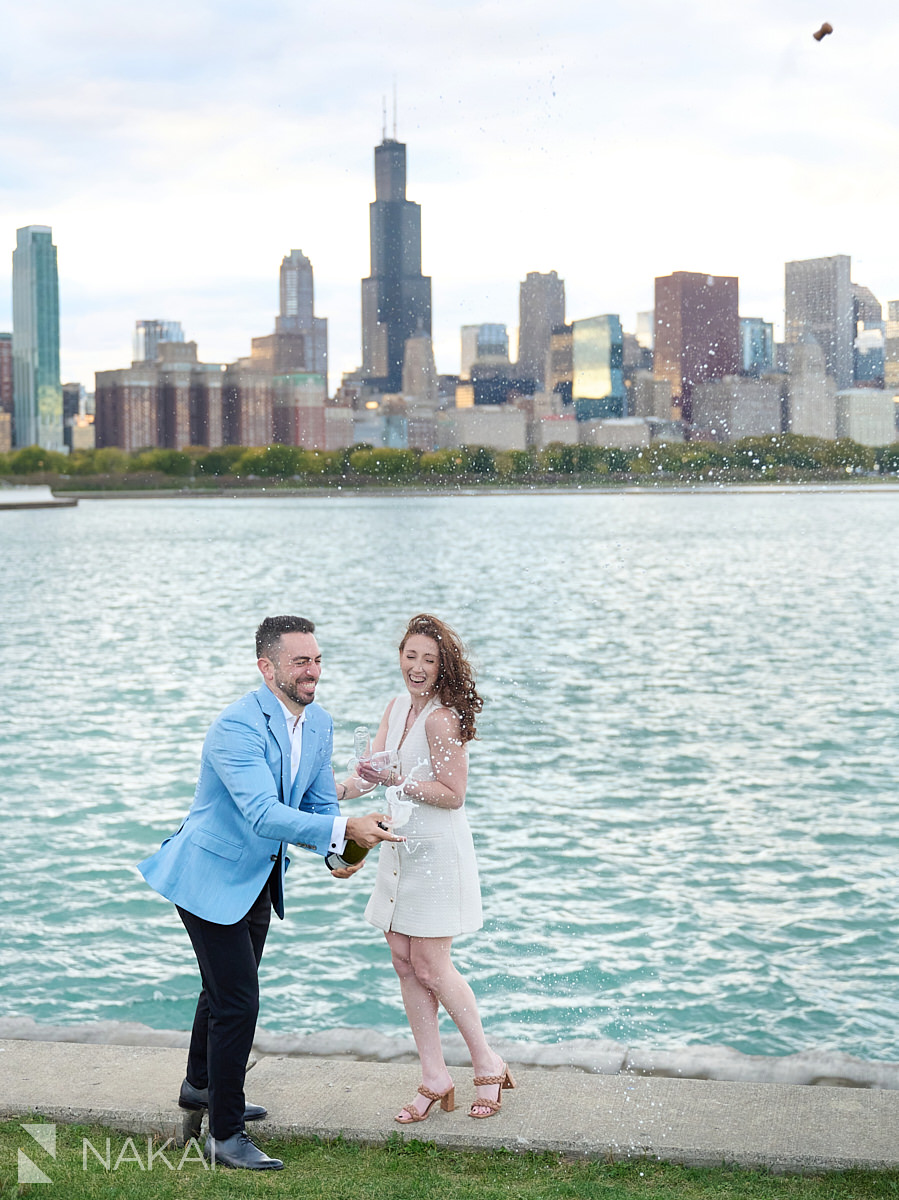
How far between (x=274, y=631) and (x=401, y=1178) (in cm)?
185

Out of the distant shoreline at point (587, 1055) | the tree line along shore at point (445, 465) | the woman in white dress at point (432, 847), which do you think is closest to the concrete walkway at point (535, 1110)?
the woman in white dress at point (432, 847)

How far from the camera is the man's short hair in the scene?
4.59 meters

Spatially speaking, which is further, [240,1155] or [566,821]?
[566,821]

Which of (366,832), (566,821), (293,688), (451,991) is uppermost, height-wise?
(293,688)

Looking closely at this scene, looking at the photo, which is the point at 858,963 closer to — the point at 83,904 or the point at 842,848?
the point at 842,848

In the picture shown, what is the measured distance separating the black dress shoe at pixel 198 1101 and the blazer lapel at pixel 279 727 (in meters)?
1.14

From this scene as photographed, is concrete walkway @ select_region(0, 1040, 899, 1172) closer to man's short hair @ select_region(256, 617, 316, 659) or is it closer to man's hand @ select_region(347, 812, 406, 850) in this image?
man's hand @ select_region(347, 812, 406, 850)

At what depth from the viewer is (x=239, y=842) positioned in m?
4.60

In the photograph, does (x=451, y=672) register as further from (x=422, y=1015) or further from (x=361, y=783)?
(x=422, y=1015)

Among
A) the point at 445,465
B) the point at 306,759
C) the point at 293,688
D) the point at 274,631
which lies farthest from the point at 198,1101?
the point at 445,465

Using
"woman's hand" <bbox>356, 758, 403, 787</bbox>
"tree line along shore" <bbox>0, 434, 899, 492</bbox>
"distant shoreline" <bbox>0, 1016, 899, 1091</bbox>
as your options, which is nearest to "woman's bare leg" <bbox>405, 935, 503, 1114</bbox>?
"woman's hand" <bbox>356, 758, 403, 787</bbox>

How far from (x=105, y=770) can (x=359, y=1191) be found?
1467cm

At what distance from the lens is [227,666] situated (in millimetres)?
31062

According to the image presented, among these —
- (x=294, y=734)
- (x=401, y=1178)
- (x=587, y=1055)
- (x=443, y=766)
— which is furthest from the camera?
(x=587, y=1055)
